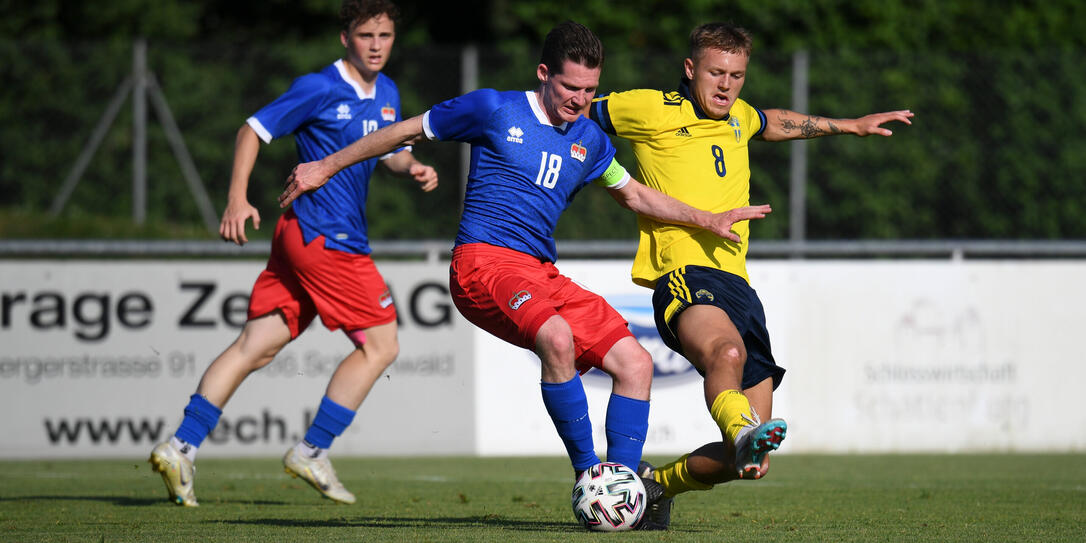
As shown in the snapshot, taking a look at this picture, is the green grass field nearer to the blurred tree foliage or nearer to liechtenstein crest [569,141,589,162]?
liechtenstein crest [569,141,589,162]

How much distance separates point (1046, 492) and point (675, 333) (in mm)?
2530

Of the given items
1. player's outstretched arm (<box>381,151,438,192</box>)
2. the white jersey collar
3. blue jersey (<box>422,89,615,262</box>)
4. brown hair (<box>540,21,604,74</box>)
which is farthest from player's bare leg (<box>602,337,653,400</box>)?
player's outstretched arm (<box>381,151,438,192</box>)

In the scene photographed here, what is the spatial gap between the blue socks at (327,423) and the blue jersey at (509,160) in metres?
1.60

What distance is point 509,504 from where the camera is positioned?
20.6ft

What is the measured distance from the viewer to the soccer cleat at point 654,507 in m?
5.11

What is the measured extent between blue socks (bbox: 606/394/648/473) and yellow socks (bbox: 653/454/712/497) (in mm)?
166

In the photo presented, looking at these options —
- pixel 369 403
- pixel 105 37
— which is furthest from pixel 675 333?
pixel 105 37

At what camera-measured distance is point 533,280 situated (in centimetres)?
516

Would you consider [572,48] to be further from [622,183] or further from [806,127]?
[806,127]

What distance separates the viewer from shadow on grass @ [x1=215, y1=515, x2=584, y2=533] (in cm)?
527

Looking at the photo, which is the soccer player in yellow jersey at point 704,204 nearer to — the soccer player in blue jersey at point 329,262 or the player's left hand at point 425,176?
the player's left hand at point 425,176

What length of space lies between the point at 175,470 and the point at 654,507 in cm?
232

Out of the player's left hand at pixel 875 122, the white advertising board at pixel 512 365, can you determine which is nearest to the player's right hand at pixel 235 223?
the player's left hand at pixel 875 122

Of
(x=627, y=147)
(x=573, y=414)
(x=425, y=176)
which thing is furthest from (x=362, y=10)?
(x=627, y=147)
